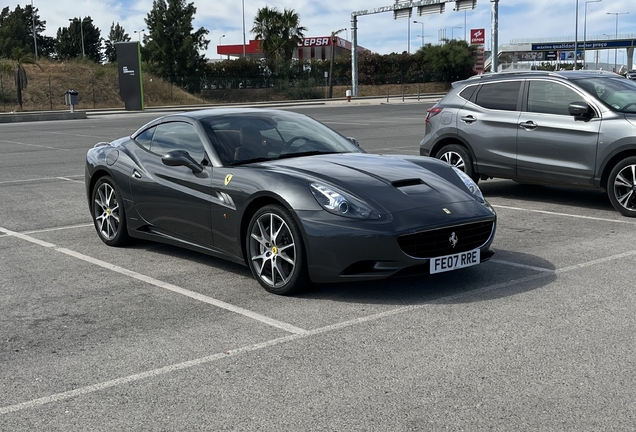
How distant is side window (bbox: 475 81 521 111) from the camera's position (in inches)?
422

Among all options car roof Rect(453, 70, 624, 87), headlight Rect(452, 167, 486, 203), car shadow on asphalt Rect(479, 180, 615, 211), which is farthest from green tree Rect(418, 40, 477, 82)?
headlight Rect(452, 167, 486, 203)

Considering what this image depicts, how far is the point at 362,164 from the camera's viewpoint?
6.78m

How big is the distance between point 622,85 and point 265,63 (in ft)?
217

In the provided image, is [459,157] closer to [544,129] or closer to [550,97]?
[544,129]

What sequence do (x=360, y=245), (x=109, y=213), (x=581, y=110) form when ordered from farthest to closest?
(x=581, y=110), (x=109, y=213), (x=360, y=245)

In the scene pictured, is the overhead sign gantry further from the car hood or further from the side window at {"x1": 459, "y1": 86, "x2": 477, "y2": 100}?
the car hood

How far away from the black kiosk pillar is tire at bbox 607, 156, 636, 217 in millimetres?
40328

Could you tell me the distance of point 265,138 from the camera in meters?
7.13

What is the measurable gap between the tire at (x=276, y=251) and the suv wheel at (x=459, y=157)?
5.21m

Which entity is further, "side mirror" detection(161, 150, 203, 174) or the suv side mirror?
the suv side mirror

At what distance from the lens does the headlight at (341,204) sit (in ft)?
19.3

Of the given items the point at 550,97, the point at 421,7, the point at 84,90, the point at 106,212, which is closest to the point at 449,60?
the point at 421,7

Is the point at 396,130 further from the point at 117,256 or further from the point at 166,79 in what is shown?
the point at 166,79

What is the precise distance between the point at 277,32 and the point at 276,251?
7311 centimetres
